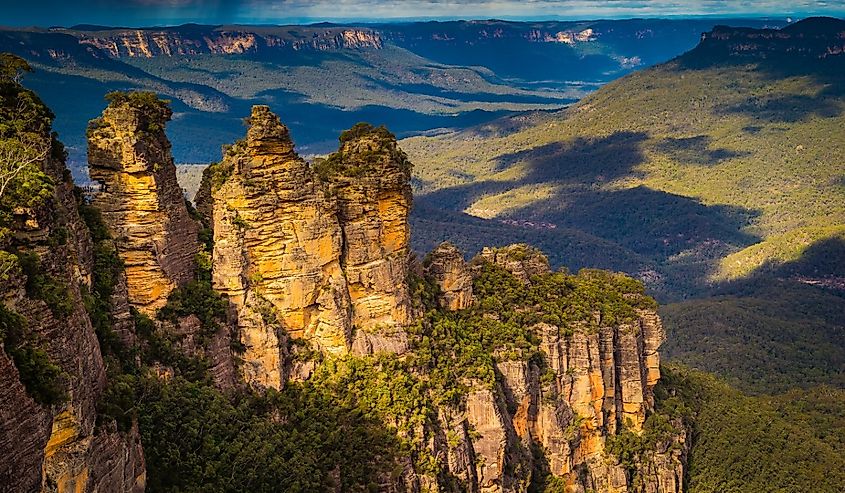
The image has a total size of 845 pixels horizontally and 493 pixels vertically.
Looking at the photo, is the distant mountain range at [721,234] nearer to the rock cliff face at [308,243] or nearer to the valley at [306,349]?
the valley at [306,349]

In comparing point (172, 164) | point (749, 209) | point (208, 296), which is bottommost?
point (749, 209)

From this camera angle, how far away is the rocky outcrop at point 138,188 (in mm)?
28438

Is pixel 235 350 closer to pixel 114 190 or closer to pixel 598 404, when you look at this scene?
pixel 114 190

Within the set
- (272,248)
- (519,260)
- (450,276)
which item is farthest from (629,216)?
(272,248)

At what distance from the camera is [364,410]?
3294 cm

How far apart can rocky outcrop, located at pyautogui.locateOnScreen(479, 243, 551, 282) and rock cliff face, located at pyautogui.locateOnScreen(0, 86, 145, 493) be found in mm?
25133

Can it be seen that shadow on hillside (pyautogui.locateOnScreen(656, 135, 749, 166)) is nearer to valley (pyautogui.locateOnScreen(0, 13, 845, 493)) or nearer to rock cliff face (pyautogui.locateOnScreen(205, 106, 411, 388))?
valley (pyautogui.locateOnScreen(0, 13, 845, 493))

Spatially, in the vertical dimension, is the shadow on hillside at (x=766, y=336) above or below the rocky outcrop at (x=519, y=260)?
below

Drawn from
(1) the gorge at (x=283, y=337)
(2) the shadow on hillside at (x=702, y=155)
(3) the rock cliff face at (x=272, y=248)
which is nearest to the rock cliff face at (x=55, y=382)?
(1) the gorge at (x=283, y=337)

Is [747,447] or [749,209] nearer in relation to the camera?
[747,447]

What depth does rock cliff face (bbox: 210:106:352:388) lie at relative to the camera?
31.6m

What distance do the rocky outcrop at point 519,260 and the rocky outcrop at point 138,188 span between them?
63.8ft

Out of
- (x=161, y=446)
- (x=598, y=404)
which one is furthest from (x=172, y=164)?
(x=598, y=404)

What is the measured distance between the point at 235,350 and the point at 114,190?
273 inches
